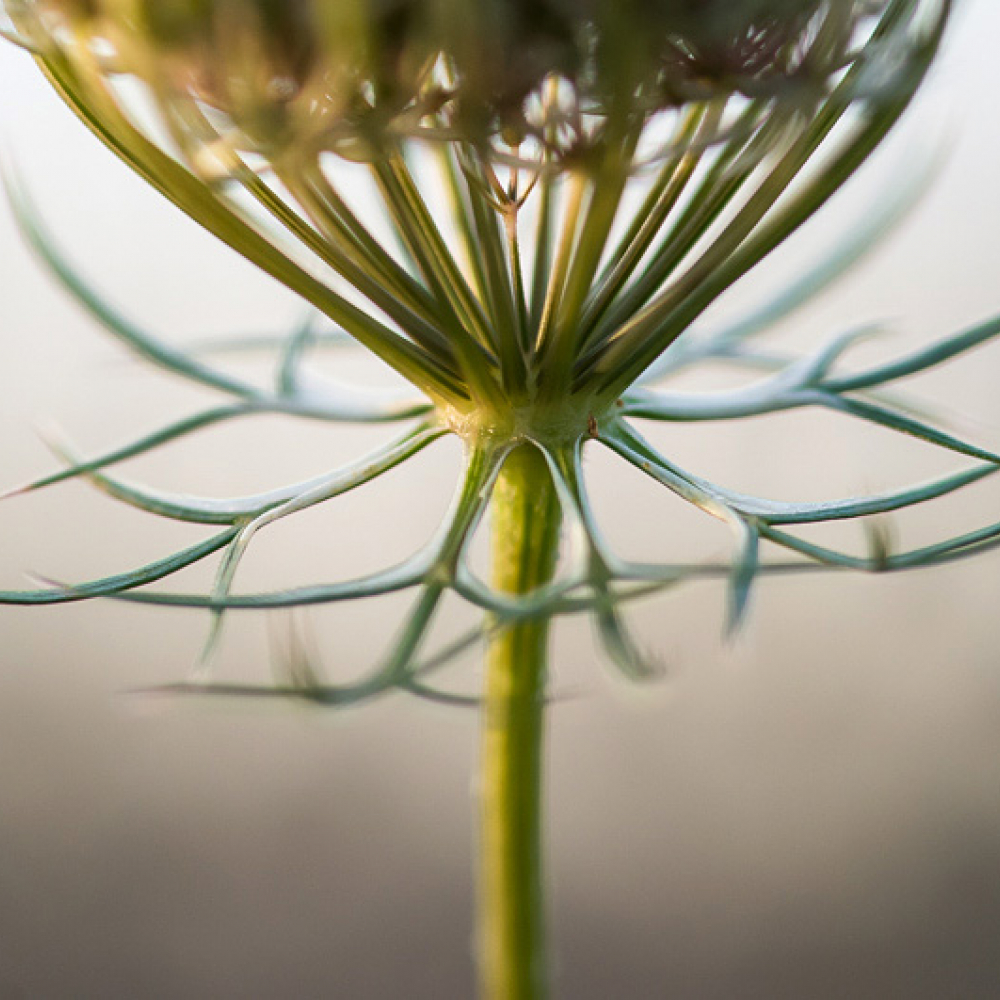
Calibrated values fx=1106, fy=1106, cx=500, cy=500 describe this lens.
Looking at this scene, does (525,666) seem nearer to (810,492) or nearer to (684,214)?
Answer: (684,214)

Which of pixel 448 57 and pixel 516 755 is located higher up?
pixel 448 57

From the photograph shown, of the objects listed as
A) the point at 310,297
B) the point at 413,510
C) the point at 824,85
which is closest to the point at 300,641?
the point at 310,297

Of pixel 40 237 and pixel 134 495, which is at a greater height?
pixel 40 237

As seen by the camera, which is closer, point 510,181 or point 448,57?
point 448,57

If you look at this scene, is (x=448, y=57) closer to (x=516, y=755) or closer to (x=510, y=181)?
(x=510, y=181)

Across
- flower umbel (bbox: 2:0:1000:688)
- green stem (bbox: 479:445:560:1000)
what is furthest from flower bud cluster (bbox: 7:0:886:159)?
green stem (bbox: 479:445:560:1000)

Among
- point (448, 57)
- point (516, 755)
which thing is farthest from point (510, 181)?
point (516, 755)
